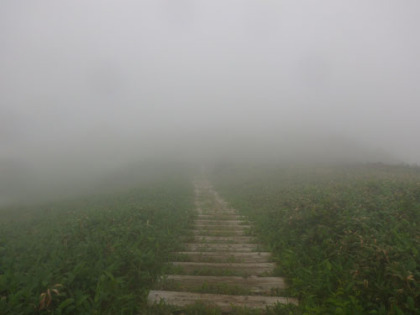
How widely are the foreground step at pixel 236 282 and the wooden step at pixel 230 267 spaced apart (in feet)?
1.02

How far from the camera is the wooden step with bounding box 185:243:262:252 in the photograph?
288 inches

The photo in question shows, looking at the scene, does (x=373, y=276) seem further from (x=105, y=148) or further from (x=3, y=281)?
(x=105, y=148)

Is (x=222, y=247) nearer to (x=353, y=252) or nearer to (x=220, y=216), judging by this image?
(x=353, y=252)

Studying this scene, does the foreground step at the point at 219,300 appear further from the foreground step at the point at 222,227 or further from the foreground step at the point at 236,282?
the foreground step at the point at 222,227

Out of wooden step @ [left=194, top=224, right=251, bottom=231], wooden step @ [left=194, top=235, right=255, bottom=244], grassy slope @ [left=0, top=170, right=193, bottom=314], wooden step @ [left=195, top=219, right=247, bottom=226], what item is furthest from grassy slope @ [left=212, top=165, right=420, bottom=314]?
grassy slope @ [left=0, top=170, right=193, bottom=314]

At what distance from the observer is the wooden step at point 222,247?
7.32m

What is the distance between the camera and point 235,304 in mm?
4621

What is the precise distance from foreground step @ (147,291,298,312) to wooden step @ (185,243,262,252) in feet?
7.82

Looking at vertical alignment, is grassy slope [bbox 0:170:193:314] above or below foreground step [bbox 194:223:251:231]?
above

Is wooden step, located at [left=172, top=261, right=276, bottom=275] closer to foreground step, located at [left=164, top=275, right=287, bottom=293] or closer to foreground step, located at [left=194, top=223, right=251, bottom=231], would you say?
foreground step, located at [left=164, top=275, right=287, bottom=293]

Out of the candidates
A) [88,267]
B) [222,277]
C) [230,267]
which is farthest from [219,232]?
[88,267]

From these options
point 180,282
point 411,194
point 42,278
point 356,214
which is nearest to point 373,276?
point 356,214

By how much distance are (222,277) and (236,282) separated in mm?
381

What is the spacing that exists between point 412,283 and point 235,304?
10.9 feet
